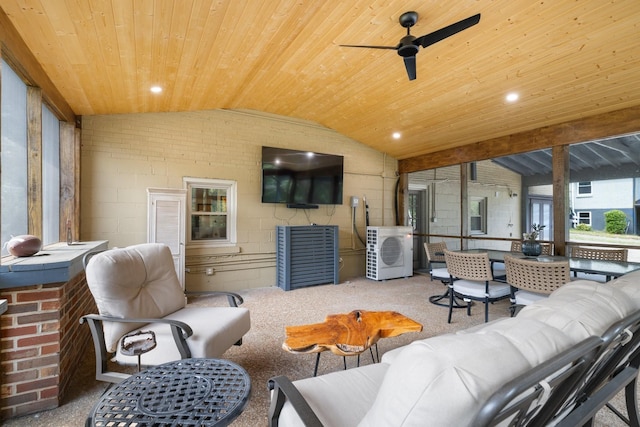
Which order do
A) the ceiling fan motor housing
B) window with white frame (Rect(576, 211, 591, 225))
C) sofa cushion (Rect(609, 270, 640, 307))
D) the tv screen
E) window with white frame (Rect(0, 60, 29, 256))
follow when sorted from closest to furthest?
sofa cushion (Rect(609, 270, 640, 307)) → window with white frame (Rect(0, 60, 29, 256)) → the ceiling fan motor housing → the tv screen → window with white frame (Rect(576, 211, 591, 225))

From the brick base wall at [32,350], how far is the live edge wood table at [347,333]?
1519mm

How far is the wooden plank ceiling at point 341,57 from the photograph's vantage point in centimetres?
231

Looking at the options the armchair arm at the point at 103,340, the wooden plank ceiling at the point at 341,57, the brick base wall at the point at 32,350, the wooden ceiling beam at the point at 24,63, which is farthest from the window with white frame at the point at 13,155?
the armchair arm at the point at 103,340

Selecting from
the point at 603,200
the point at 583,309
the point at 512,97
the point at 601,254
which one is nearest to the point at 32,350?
the point at 583,309

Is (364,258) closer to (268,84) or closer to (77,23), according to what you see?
(268,84)

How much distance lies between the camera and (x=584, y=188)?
6.20 m

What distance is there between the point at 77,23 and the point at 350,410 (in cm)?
299

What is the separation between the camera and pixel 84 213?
4.03m

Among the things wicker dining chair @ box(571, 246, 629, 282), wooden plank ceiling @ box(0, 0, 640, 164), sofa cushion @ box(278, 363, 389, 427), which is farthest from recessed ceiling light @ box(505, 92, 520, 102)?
sofa cushion @ box(278, 363, 389, 427)

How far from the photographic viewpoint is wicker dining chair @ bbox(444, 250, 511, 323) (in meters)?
3.21

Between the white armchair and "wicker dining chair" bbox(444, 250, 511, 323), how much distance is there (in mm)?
2419

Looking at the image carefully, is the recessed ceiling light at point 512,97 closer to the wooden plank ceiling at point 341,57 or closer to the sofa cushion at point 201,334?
the wooden plank ceiling at point 341,57

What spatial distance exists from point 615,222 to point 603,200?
0.78 metres

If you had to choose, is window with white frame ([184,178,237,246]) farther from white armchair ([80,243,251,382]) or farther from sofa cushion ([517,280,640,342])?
sofa cushion ([517,280,640,342])
